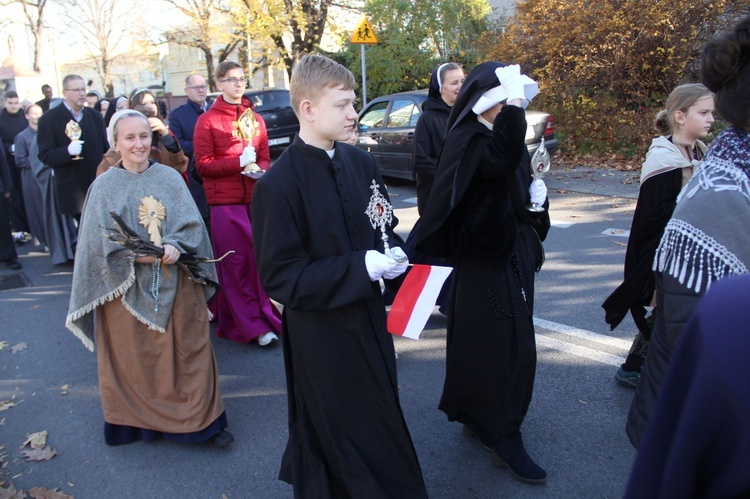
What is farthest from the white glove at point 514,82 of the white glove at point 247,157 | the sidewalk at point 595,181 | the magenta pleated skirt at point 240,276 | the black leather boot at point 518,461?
the sidewalk at point 595,181

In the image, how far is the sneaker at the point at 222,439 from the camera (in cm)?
343

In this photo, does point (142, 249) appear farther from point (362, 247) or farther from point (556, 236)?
point (556, 236)

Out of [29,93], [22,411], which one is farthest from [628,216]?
[29,93]

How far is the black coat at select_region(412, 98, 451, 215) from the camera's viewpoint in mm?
4691

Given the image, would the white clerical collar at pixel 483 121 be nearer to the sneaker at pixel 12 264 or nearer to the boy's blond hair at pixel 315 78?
the boy's blond hair at pixel 315 78

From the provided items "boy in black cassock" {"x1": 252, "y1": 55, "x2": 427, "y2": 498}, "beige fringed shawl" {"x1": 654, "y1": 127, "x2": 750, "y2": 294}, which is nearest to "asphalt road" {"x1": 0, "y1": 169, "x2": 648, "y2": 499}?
"boy in black cassock" {"x1": 252, "y1": 55, "x2": 427, "y2": 498}

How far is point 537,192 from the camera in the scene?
3039mm

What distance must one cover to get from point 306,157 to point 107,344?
1852 millimetres

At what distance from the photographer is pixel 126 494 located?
122 inches

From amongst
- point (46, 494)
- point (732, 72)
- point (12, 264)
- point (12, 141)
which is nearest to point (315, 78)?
point (732, 72)

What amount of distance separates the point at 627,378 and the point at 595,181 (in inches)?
301

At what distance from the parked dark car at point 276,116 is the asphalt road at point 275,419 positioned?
409 inches

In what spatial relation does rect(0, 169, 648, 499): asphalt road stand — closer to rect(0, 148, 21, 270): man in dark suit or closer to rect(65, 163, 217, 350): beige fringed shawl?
rect(65, 163, 217, 350): beige fringed shawl

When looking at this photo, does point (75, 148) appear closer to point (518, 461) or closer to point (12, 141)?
point (12, 141)
